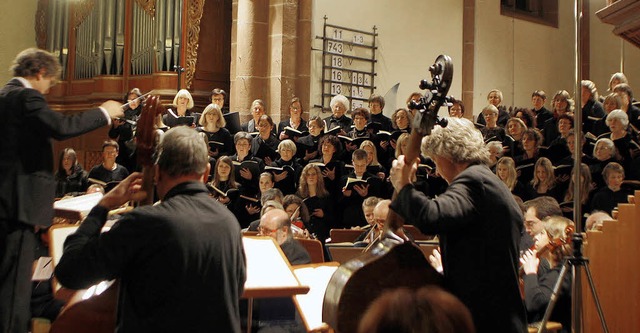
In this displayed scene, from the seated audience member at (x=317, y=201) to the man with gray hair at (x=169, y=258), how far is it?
5.07 metres

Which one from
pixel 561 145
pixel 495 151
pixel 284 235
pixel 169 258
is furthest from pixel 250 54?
pixel 169 258

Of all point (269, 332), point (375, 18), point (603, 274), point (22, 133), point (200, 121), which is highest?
point (375, 18)

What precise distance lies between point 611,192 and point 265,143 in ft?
11.2

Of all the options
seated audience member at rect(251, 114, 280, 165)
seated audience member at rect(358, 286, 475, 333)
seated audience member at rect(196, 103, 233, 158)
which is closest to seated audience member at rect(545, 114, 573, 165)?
seated audience member at rect(251, 114, 280, 165)

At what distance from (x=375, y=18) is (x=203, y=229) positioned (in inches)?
354

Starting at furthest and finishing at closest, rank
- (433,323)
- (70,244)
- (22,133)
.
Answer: (22,133) → (70,244) → (433,323)

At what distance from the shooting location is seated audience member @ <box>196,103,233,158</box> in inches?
331

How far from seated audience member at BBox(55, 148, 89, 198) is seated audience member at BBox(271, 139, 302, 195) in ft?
6.47

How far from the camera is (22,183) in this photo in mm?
3500

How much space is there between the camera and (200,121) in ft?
28.0

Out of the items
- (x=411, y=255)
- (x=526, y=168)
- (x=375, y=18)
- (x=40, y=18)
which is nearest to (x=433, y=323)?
(x=411, y=255)

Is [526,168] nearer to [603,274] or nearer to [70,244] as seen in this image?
[603,274]

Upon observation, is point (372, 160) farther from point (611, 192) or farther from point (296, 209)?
point (611, 192)

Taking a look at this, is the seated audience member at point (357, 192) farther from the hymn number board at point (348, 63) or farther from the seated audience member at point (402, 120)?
the hymn number board at point (348, 63)
